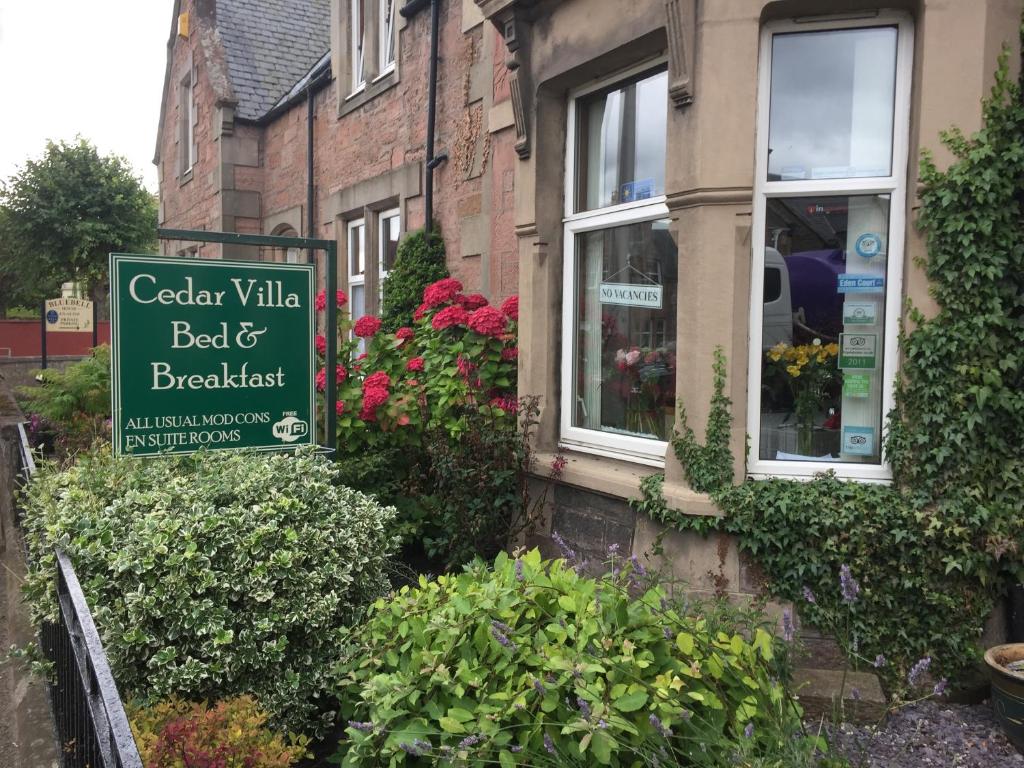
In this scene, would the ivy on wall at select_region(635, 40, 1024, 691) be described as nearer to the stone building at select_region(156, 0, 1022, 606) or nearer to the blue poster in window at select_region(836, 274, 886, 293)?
the stone building at select_region(156, 0, 1022, 606)

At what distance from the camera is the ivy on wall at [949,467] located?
12.7ft

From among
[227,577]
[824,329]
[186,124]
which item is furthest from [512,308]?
[186,124]

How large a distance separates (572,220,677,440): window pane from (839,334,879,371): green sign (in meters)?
0.93

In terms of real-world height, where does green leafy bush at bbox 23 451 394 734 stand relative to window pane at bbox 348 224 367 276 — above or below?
below

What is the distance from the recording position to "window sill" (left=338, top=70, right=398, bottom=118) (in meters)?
9.29

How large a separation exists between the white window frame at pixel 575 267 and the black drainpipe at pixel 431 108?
2972mm

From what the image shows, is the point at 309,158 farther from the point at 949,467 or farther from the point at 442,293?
the point at 949,467

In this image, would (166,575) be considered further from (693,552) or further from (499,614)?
(693,552)

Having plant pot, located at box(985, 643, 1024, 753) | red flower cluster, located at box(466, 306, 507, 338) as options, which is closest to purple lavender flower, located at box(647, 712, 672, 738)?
plant pot, located at box(985, 643, 1024, 753)

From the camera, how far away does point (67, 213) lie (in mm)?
22484

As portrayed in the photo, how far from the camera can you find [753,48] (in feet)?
13.8

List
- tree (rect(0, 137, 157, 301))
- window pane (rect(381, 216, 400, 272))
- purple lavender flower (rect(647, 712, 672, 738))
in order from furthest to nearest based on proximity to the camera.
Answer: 1. tree (rect(0, 137, 157, 301))
2. window pane (rect(381, 216, 400, 272))
3. purple lavender flower (rect(647, 712, 672, 738))

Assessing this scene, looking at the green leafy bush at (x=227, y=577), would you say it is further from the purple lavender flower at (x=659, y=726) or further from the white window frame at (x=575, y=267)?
the white window frame at (x=575, y=267)

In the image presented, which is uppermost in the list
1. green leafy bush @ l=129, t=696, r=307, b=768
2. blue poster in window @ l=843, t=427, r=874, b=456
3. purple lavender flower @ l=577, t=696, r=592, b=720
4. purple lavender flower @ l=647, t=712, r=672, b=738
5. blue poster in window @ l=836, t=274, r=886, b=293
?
blue poster in window @ l=836, t=274, r=886, b=293
